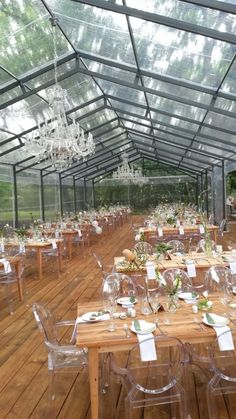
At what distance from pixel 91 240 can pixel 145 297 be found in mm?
11063

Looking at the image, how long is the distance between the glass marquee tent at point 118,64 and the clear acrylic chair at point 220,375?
3428 millimetres

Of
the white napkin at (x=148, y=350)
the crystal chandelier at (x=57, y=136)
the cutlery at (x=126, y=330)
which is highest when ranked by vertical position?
the crystal chandelier at (x=57, y=136)

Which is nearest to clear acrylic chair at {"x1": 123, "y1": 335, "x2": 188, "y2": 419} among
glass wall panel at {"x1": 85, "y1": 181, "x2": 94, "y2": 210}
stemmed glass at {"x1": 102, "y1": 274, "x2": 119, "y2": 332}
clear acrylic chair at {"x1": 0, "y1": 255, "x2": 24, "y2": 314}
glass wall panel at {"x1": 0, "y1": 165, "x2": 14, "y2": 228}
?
stemmed glass at {"x1": 102, "y1": 274, "x2": 119, "y2": 332}

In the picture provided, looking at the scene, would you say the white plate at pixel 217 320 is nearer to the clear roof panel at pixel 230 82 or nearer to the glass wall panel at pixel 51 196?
the clear roof panel at pixel 230 82

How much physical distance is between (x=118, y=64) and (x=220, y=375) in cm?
627

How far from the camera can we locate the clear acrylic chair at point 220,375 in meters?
2.69

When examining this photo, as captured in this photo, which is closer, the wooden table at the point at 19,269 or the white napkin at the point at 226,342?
the white napkin at the point at 226,342

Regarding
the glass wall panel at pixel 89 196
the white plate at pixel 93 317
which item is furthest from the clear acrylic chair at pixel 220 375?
the glass wall panel at pixel 89 196

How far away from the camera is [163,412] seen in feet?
9.92

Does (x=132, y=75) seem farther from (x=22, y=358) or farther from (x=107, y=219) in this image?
(x=107, y=219)

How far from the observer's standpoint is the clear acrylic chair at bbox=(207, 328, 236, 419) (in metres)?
2.69

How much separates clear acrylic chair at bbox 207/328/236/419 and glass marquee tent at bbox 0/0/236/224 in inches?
135

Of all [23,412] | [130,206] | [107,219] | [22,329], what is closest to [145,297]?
[23,412]

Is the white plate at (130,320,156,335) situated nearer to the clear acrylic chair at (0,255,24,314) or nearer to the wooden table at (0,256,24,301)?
the clear acrylic chair at (0,255,24,314)
